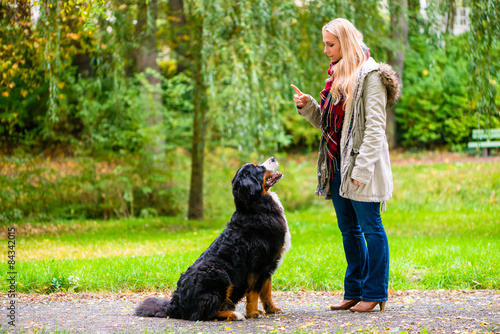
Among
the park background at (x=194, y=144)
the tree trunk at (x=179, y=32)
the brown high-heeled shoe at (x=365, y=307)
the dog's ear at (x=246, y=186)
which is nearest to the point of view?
the brown high-heeled shoe at (x=365, y=307)

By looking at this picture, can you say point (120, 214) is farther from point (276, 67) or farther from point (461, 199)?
point (461, 199)

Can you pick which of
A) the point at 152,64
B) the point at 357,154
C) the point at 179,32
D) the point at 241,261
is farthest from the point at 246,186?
the point at 152,64

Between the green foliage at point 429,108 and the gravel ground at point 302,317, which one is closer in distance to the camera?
the gravel ground at point 302,317

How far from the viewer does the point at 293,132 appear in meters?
19.3

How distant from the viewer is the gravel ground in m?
3.55

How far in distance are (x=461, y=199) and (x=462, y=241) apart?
539 cm

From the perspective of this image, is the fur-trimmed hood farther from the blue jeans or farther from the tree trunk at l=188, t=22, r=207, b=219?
the tree trunk at l=188, t=22, r=207, b=219

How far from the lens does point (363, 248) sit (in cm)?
411

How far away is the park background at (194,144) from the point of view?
5.95 m

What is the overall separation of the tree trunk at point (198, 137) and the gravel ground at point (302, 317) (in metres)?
5.70

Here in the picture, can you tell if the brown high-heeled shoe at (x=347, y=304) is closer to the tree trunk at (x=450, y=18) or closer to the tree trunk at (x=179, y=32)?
the tree trunk at (x=450, y=18)

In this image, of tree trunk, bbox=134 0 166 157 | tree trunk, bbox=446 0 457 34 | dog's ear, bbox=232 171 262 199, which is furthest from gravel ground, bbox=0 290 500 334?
tree trunk, bbox=134 0 166 157

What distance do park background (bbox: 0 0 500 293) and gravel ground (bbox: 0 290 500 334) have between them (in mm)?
441

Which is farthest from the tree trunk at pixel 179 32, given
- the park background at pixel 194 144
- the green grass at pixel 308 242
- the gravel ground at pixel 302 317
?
the gravel ground at pixel 302 317
